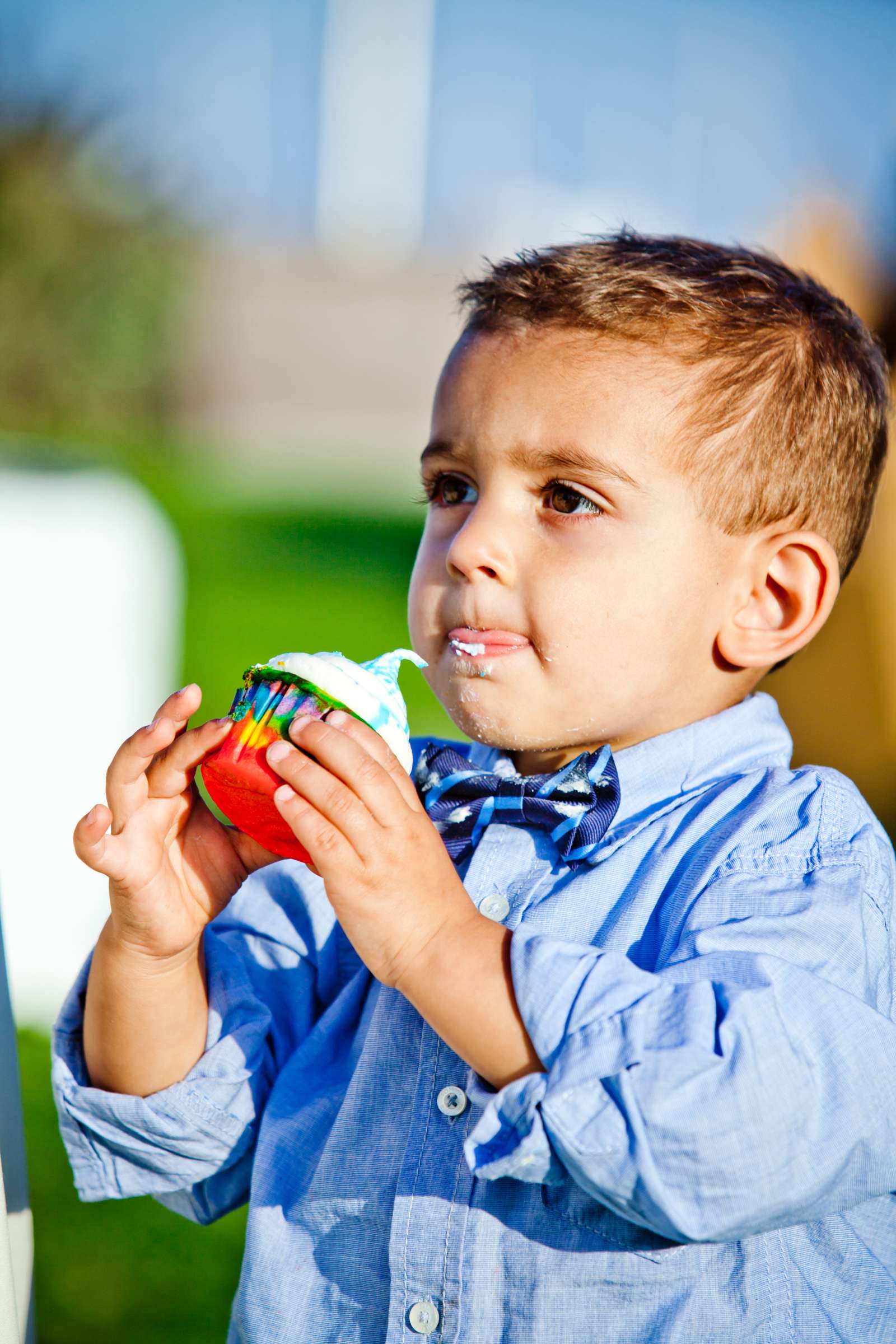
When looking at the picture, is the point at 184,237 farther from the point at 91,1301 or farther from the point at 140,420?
the point at 91,1301

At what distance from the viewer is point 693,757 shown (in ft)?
5.94

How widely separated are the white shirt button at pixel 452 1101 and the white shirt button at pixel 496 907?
23cm

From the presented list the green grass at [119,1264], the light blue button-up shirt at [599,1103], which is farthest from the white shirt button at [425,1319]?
the green grass at [119,1264]

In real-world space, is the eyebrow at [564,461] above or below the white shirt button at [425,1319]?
above

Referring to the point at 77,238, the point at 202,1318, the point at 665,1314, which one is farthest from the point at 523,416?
the point at 77,238

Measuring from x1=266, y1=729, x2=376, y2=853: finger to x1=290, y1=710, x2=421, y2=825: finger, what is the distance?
1 cm

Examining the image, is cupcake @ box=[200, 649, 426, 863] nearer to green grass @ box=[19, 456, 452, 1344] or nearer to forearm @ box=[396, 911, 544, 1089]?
forearm @ box=[396, 911, 544, 1089]

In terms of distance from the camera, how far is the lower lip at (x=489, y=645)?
172 centimetres

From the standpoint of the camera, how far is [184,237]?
1421cm

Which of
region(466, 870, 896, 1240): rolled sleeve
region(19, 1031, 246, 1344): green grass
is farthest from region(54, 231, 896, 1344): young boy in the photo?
region(19, 1031, 246, 1344): green grass

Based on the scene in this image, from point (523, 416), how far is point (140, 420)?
13019 millimetres

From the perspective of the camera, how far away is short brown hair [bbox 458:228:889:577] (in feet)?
5.81

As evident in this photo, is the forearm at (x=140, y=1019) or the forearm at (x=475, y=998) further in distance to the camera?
the forearm at (x=140, y=1019)

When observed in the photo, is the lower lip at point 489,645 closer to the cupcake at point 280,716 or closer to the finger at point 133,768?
the cupcake at point 280,716
